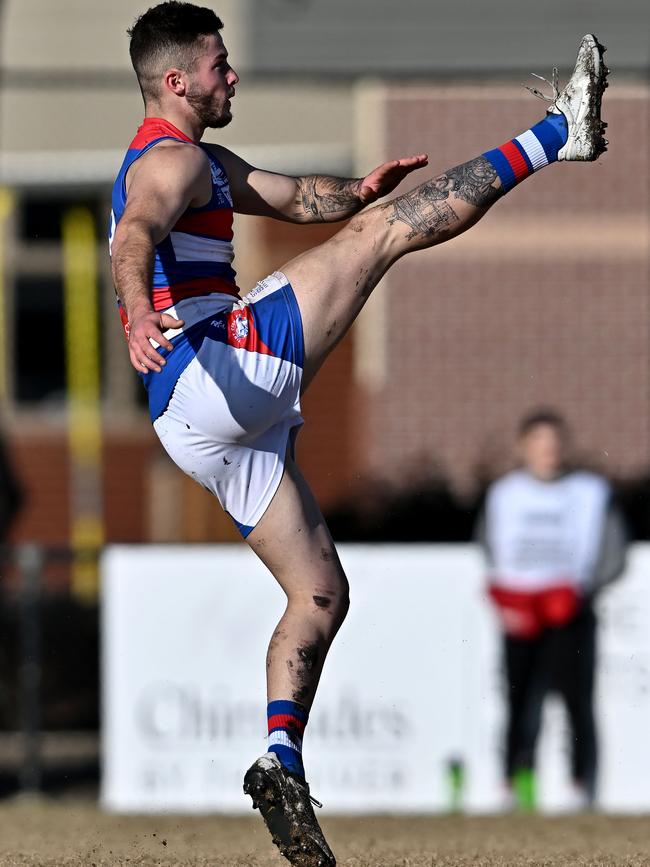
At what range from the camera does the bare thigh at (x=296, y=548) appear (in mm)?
5398

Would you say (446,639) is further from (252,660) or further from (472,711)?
(252,660)

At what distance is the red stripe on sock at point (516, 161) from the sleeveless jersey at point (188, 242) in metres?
0.91

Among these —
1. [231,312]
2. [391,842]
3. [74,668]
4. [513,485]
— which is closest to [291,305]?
[231,312]

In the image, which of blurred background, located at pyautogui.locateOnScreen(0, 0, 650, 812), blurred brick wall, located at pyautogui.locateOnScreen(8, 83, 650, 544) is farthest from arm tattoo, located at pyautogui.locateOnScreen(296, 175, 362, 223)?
blurred brick wall, located at pyautogui.locateOnScreen(8, 83, 650, 544)

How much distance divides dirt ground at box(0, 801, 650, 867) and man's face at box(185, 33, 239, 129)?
9.25ft

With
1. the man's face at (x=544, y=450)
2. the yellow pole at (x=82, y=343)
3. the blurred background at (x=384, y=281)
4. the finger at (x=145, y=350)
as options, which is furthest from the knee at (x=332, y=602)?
the yellow pole at (x=82, y=343)

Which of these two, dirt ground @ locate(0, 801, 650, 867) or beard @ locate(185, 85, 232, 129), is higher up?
beard @ locate(185, 85, 232, 129)

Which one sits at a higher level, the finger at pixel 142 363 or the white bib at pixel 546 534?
the finger at pixel 142 363

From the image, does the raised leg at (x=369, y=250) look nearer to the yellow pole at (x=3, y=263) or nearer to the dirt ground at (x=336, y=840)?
the dirt ground at (x=336, y=840)

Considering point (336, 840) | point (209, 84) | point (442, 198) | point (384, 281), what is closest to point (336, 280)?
point (442, 198)

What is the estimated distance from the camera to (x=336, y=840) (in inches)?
314

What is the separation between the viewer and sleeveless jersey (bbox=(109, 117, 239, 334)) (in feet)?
17.2

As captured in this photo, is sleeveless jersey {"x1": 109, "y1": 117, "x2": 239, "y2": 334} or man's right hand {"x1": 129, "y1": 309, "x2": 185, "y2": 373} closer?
man's right hand {"x1": 129, "y1": 309, "x2": 185, "y2": 373}

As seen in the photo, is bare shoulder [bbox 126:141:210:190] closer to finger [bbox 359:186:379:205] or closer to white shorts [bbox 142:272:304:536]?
white shorts [bbox 142:272:304:536]
